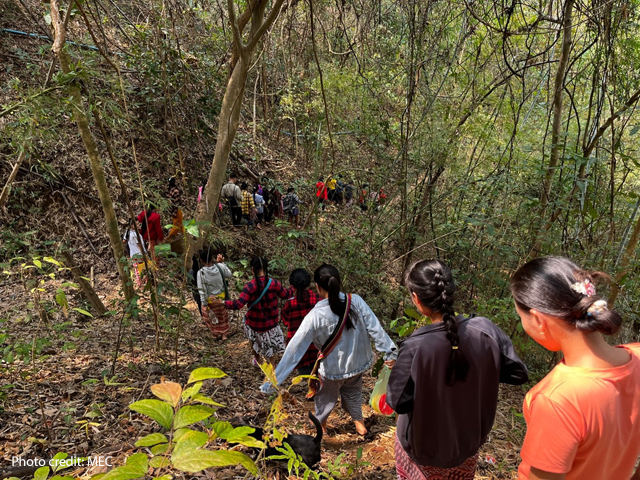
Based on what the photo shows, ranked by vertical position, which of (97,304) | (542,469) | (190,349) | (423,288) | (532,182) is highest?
(532,182)

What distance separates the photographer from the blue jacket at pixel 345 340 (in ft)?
8.05

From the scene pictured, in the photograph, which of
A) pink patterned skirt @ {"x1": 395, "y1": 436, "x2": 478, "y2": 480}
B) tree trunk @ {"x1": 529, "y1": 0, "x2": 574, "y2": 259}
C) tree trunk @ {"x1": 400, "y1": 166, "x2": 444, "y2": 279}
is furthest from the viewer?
tree trunk @ {"x1": 400, "y1": 166, "x2": 444, "y2": 279}

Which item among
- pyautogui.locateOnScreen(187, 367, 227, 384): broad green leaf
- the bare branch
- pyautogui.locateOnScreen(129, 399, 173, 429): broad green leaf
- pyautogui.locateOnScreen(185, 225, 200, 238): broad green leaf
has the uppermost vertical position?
the bare branch

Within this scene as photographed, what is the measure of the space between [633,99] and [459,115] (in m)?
1.75

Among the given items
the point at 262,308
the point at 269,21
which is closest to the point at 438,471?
the point at 262,308

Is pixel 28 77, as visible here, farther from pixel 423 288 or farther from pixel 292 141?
pixel 423 288

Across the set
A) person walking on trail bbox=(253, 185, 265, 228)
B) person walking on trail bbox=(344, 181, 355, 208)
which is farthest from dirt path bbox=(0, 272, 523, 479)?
person walking on trail bbox=(253, 185, 265, 228)

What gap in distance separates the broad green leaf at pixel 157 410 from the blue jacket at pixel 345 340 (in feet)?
5.08

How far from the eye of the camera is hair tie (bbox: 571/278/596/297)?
1053 mm

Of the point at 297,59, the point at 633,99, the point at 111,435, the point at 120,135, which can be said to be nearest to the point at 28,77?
the point at 120,135

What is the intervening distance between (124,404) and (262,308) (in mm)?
1387

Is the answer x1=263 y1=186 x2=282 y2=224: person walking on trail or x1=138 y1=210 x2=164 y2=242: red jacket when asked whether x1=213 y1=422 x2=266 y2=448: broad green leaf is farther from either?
x1=263 y1=186 x2=282 y2=224: person walking on trail

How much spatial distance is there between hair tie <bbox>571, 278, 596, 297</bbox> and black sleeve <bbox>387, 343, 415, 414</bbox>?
69cm

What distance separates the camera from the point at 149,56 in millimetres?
8039
